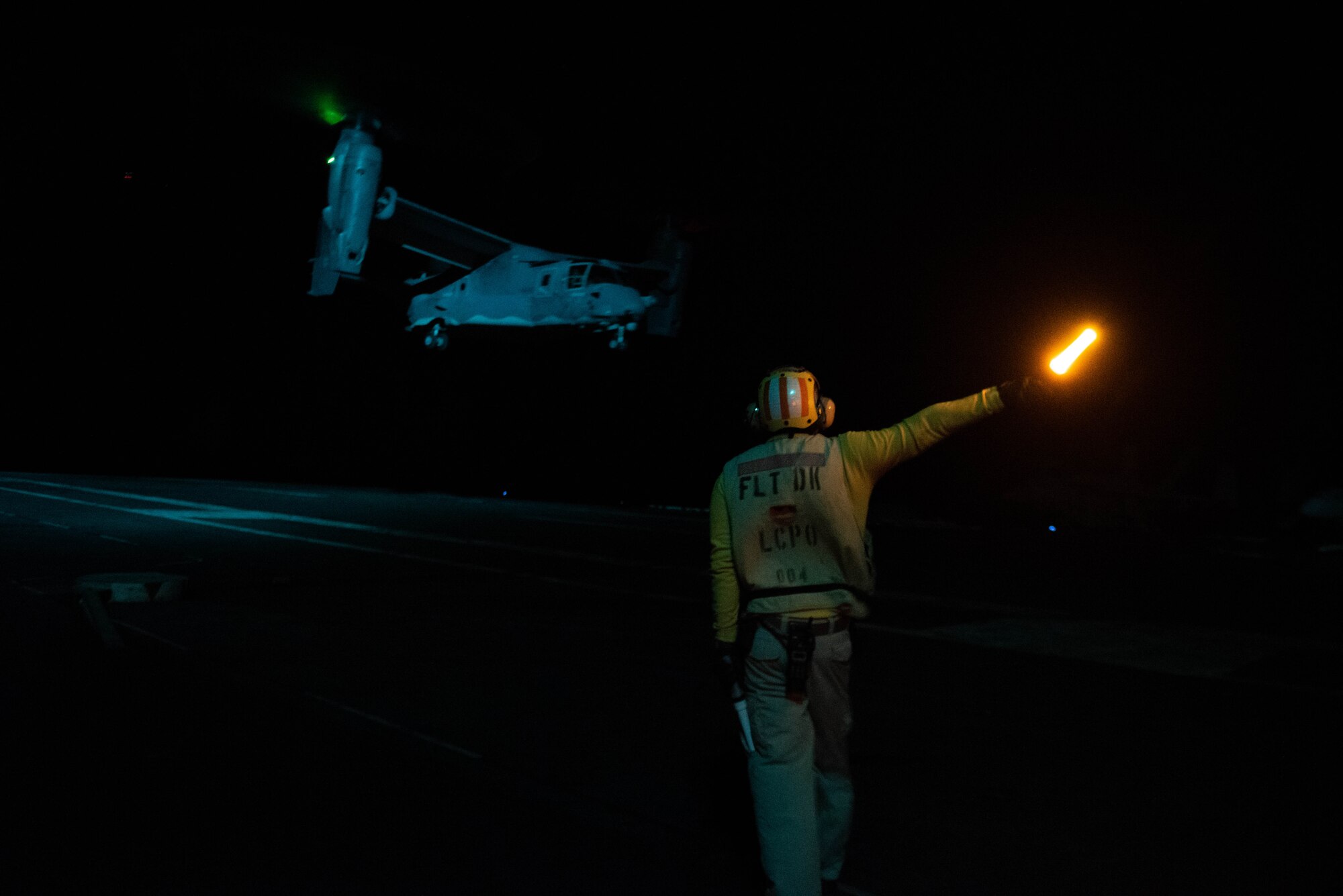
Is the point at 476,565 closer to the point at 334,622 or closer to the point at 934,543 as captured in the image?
the point at 334,622

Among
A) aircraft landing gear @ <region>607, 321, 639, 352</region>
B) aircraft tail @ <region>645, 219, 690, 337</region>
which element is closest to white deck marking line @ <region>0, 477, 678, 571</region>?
aircraft landing gear @ <region>607, 321, 639, 352</region>

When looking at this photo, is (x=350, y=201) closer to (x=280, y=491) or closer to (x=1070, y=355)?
(x=280, y=491)

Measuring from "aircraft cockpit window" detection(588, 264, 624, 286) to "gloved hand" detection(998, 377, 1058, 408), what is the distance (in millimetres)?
26102

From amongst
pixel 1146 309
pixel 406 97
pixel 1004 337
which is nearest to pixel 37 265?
pixel 406 97

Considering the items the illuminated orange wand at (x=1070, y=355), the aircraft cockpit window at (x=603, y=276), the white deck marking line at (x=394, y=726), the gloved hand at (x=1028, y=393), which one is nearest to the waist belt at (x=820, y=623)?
the gloved hand at (x=1028, y=393)

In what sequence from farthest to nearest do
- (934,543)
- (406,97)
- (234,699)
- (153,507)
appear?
(406,97)
(153,507)
(934,543)
(234,699)

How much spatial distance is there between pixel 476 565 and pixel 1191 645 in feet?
30.7

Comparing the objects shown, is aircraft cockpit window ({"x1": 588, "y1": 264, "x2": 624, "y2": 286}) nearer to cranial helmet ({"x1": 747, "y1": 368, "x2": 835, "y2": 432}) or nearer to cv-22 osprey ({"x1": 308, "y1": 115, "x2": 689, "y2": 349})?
cv-22 osprey ({"x1": 308, "y1": 115, "x2": 689, "y2": 349})

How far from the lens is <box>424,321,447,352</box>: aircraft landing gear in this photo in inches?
1328

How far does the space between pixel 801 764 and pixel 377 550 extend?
14522 mm

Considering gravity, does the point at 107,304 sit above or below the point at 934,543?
above

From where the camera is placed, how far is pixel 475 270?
32281mm

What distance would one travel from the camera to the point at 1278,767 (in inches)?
233

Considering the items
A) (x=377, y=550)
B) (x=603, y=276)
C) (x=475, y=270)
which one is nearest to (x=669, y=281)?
(x=603, y=276)
